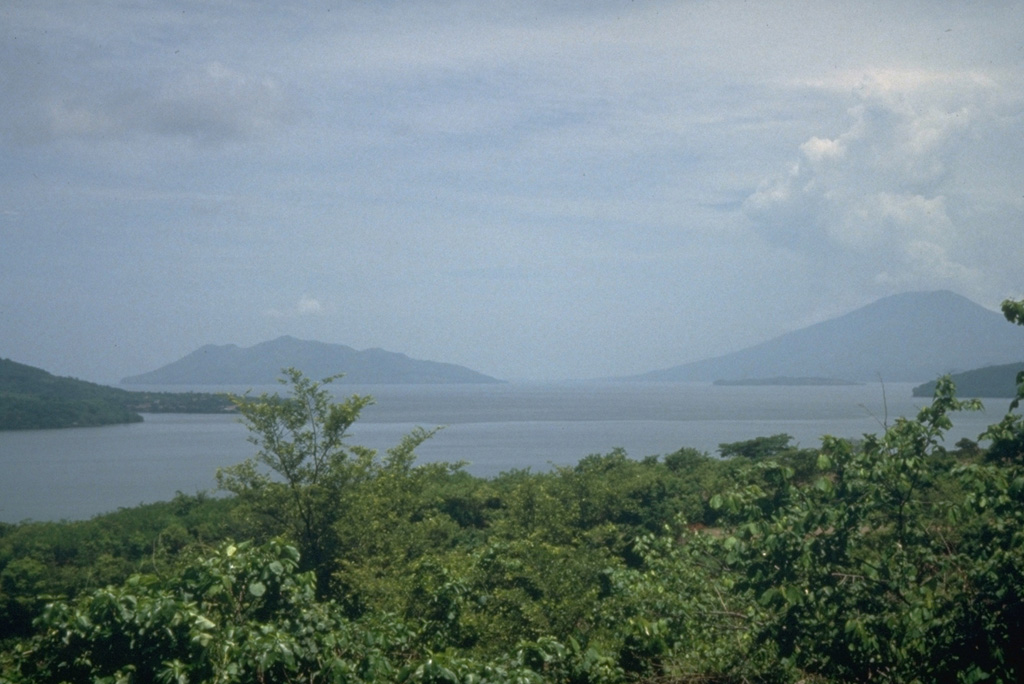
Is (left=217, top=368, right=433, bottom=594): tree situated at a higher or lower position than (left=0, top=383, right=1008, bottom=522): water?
higher

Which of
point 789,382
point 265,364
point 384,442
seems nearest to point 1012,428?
point 384,442

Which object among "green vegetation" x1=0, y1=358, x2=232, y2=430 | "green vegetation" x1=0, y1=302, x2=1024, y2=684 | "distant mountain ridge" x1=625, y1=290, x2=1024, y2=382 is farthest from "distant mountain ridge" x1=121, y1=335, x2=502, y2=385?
"green vegetation" x1=0, y1=302, x2=1024, y2=684

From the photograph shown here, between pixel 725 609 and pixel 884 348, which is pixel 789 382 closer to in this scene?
pixel 884 348

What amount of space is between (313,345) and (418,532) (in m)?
128

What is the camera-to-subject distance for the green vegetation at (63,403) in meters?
70.4

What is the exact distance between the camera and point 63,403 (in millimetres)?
76625

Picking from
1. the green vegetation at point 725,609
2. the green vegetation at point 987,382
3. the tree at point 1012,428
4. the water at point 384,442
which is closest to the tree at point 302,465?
the green vegetation at point 725,609

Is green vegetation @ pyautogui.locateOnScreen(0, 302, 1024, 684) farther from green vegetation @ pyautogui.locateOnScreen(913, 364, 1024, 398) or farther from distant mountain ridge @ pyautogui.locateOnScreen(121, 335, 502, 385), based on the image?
distant mountain ridge @ pyautogui.locateOnScreen(121, 335, 502, 385)

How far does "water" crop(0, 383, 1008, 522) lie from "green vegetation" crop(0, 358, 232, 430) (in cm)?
110

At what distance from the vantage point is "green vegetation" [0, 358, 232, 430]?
2773 inches

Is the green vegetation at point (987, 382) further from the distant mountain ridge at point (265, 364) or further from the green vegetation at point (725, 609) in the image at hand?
the distant mountain ridge at point (265, 364)

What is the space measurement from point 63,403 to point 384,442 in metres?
35.1

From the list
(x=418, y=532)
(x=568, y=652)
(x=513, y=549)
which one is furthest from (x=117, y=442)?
(x=568, y=652)

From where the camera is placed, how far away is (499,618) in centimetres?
940
